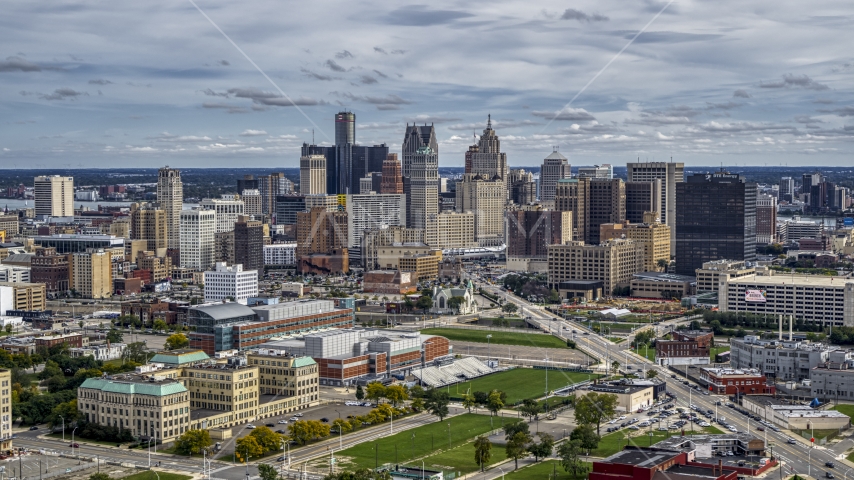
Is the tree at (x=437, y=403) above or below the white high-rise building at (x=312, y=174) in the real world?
below

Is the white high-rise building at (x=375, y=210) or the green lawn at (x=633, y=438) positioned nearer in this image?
the green lawn at (x=633, y=438)

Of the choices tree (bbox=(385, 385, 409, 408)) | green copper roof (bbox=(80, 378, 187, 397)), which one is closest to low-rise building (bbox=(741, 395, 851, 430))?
tree (bbox=(385, 385, 409, 408))

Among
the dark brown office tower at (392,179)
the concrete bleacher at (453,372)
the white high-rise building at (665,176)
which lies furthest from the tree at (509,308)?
the dark brown office tower at (392,179)

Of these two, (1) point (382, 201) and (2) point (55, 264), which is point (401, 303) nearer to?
(2) point (55, 264)

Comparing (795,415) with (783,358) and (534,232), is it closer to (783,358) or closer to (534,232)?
(783,358)

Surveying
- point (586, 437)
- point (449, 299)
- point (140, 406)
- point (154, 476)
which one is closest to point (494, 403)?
point (586, 437)

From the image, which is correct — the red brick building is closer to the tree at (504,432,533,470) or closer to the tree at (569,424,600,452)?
the tree at (569,424,600,452)

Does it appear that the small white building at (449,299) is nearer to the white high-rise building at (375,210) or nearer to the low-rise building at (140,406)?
the low-rise building at (140,406)
